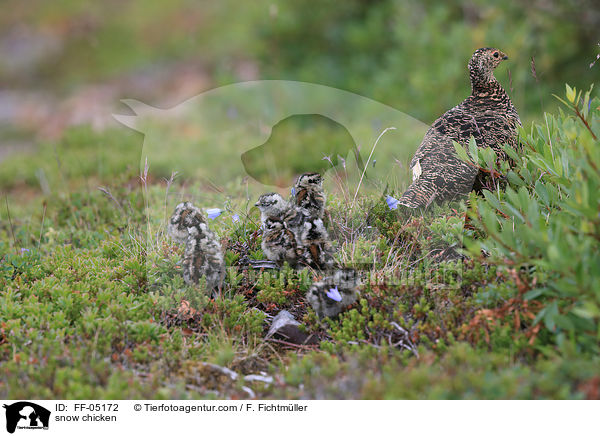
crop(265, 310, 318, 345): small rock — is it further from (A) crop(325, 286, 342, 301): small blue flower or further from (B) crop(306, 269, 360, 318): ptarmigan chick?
(A) crop(325, 286, 342, 301): small blue flower

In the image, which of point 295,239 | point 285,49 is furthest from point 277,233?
point 285,49

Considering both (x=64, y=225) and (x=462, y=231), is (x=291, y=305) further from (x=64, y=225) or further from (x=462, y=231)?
(x=64, y=225)

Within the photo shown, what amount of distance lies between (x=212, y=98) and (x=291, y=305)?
22.3 feet

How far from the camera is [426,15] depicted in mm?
12000

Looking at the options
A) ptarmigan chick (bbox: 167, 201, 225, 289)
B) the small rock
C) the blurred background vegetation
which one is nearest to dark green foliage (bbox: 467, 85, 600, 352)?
the small rock

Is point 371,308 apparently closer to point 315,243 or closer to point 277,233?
point 315,243

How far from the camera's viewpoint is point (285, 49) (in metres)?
13.1

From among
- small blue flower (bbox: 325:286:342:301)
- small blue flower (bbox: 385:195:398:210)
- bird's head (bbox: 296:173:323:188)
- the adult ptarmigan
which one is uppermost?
the adult ptarmigan

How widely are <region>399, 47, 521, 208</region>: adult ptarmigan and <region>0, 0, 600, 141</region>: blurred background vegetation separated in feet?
1.31

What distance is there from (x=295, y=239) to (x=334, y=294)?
26.7 inches

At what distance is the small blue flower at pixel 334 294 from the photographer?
4379 mm

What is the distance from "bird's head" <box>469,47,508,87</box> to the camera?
587cm

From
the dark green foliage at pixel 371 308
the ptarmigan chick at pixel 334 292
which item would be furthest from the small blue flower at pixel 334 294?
the dark green foliage at pixel 371 308

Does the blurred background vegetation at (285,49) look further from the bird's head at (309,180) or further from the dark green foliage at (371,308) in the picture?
the bird's head at (309,180)
